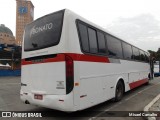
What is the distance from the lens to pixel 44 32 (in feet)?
20.7

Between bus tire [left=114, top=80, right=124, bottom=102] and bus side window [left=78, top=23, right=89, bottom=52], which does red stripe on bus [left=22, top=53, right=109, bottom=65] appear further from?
bus tire [left=114, top=80, right=124, bottom=102]

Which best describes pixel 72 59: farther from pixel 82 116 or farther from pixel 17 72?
pixel 17 72

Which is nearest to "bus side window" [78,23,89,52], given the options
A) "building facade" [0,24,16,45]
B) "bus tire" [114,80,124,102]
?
"bus tire" [114,80,124,102]

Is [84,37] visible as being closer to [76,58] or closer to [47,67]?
[76,58]

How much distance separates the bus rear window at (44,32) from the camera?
5.90 metres

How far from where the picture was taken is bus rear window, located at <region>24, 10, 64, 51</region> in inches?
232

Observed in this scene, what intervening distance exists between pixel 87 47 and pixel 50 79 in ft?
5.11

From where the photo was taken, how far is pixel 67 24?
5.71 m

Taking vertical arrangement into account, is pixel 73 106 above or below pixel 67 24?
below

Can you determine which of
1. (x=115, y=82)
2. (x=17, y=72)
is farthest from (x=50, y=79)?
(x=17, y=72)

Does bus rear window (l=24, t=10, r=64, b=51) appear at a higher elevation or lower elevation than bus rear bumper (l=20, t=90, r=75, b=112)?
higher

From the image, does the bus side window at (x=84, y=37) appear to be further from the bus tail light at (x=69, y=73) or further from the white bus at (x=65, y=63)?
the bus tail light at (x=69, y=73)

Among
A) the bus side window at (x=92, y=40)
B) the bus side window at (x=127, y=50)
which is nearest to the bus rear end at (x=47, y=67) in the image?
the bus side window at (x=92, y=40)

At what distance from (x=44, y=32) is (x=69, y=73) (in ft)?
5.64
